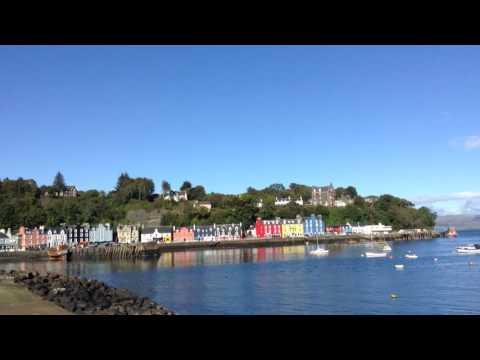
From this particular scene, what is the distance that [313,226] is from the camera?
72.3 m

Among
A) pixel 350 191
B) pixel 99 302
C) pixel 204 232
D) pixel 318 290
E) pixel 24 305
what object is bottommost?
pixel 318 290

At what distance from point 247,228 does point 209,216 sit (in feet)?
18.6

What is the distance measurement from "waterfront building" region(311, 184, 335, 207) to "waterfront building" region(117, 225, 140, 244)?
41.5 m

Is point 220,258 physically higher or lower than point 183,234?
lower

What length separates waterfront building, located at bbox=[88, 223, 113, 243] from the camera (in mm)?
61156

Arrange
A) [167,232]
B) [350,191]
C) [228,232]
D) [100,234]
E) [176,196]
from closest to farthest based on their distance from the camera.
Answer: [100,234] < [167,232] < [228,232] < [176,196] < [350,191]

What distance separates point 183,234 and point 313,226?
19.4 m

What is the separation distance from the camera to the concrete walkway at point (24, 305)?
30.6 feet

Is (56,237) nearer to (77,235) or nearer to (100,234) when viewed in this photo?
Result: (77,235)

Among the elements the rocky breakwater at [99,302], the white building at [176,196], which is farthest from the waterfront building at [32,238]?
the rocky breakwater at [99,302]

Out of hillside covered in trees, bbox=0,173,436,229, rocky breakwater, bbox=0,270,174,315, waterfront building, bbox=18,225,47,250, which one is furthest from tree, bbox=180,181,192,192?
rocky breakwater, bbox=0,270,174,315

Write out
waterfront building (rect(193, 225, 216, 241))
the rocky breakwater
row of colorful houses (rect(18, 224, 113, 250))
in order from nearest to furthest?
1. the rocky breakwater
2. row of colorful houses (rect(18, 224, 113, 250))
3. waterfront building (rect(193, 225, 216, 241))

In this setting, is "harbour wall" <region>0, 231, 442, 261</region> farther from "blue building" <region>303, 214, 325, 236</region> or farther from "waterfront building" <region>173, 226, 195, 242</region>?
"waterfront building" <region>173, 226, 195, 242</region>

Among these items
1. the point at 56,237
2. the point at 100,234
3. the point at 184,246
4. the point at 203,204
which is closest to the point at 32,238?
the point at 56,237
